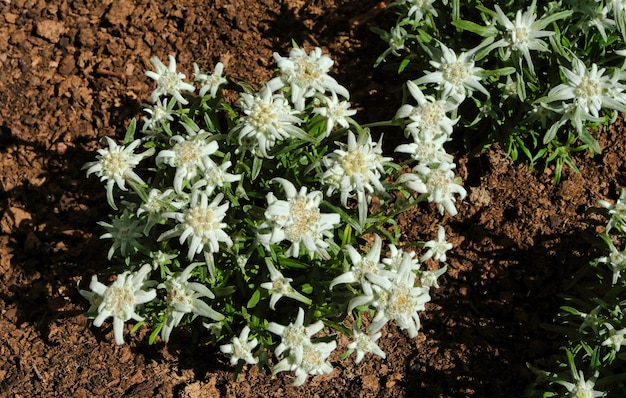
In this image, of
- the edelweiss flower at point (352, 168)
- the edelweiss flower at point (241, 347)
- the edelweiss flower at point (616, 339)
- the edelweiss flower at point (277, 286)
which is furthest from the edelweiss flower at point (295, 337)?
the edelweiss flower at point (616, 339)

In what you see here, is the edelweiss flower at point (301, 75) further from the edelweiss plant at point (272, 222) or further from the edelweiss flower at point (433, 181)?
the edelweiss flower at point (433, 181)

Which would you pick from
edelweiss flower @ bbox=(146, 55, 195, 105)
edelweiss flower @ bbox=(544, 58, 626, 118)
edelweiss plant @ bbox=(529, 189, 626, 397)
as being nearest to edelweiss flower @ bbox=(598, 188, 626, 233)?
edelweiss plant @ bbox=(529, 189, 626, 397)

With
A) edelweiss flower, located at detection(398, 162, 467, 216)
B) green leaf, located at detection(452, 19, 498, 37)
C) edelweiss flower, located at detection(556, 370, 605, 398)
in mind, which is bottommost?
edelweiss flower, located at detection(556, 370, 605, 398)

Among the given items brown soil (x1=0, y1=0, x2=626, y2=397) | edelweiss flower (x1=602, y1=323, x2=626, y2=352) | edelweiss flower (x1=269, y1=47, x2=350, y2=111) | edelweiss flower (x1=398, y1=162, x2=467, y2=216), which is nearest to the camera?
edelweiss flower (x1=398, y1=162, x2=467, y2=216)

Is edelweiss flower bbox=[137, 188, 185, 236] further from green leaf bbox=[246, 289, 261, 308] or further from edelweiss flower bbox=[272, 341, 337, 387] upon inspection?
edelweiss flower bbox=[272, 341, 337, 387]

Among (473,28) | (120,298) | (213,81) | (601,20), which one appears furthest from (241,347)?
(601,20)

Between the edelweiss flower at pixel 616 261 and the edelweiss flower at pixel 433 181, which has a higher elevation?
the edelweiss flower at pixel 433 181
